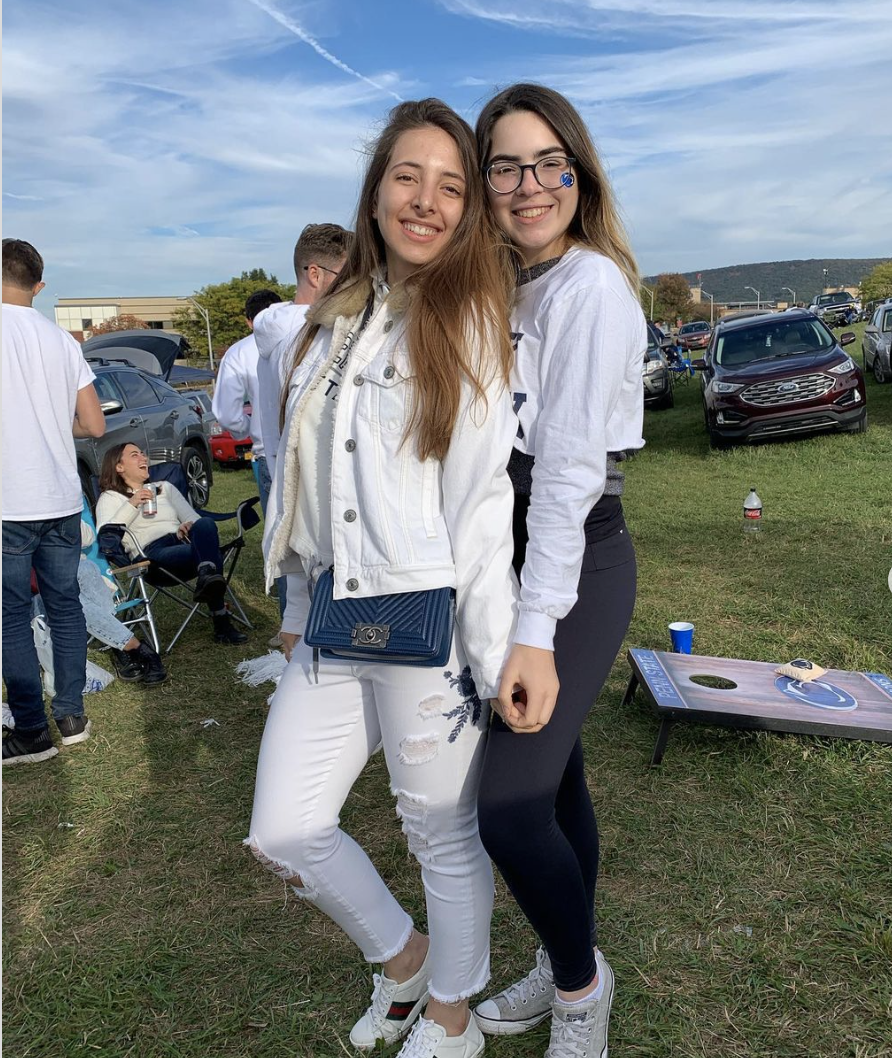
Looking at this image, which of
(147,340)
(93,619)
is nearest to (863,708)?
(93,619)

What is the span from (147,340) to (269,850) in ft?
49.5

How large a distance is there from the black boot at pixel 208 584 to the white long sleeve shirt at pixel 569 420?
165 inches

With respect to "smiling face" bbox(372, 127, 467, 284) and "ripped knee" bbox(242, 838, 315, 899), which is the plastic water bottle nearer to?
"smiling face" bbox(372, 127, 467, 284)

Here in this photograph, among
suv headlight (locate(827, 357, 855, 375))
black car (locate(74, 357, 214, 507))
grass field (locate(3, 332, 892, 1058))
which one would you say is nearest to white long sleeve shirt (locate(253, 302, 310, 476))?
grass field (locate(3, 332, 892, 1058))

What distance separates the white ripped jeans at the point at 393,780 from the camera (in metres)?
1.84

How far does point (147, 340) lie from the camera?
15.7 meters

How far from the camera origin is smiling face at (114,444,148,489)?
5.76 meters

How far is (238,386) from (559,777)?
13.4 ft

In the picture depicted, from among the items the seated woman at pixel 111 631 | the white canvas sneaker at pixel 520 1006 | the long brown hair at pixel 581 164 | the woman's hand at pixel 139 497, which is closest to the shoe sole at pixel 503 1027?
the white canvas sneaker at pixel 520 1006

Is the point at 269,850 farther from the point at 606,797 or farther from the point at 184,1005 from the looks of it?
the point at 606,797

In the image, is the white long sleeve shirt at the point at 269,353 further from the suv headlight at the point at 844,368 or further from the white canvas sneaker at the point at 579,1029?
the suv headlight at the point at 844,368

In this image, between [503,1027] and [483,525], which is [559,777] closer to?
[483,525]

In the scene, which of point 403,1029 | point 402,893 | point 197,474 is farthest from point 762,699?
point 197,474

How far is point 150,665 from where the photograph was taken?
518 cm
